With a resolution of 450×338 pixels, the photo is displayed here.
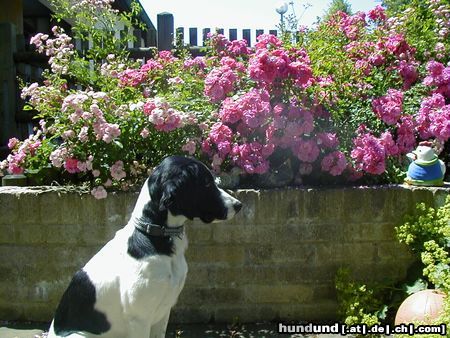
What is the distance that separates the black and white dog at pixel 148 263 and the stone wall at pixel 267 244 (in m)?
1.36

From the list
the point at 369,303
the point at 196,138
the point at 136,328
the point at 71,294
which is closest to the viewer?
the point at 136,328

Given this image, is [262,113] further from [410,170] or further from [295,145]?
[410,170]

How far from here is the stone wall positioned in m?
4.08

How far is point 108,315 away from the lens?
271 centimetres

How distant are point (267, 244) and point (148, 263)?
5.58 ft

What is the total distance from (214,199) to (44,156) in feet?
8.09

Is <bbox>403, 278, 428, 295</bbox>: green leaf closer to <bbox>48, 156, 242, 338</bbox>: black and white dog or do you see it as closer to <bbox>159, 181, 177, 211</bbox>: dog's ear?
<bbox>48, 156, 242, 338</bbox>: black and white dog

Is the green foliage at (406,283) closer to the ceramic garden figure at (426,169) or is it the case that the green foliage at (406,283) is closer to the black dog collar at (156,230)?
the ceramic garden figure at (426,169)

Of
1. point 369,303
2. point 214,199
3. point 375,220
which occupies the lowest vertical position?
point 369,303

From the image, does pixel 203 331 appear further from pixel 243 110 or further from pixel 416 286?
pixel 243 110

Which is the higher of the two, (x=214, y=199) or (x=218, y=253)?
(x=214, y=199)

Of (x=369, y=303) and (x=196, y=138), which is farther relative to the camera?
(x=196, y=138)

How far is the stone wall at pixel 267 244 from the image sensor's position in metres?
4.08

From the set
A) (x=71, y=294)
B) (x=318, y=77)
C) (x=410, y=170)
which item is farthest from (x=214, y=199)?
(x=318, y=77)
